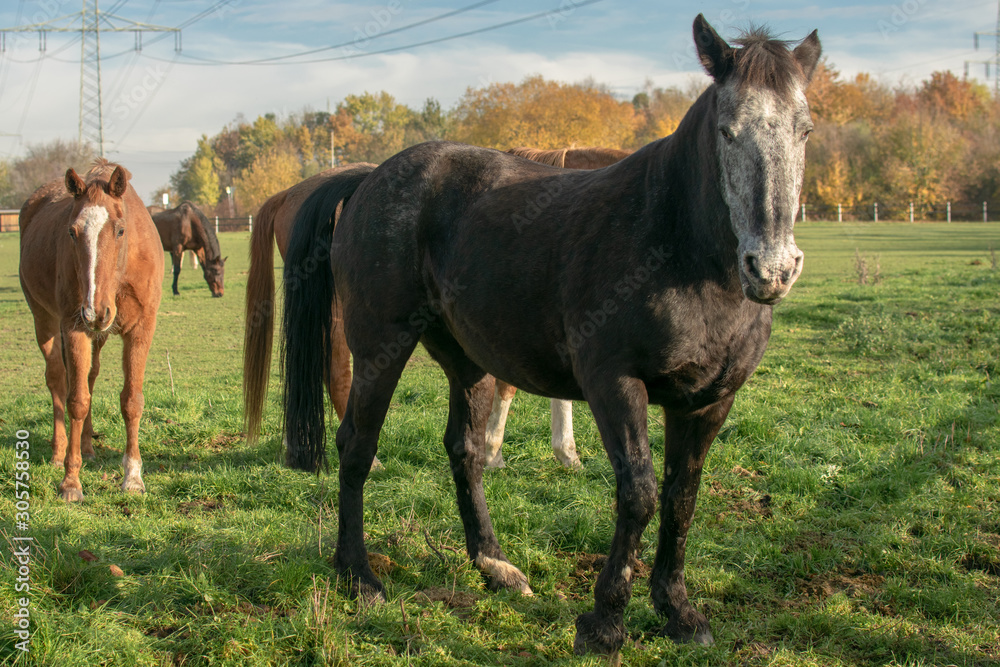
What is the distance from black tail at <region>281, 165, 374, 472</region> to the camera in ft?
12.5

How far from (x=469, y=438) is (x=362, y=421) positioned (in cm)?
56

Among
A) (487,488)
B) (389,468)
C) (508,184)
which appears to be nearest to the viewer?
(508,184)

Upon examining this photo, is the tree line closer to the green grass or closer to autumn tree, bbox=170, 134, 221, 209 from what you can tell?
autumn tree, bbox=170, 134, 221, 209

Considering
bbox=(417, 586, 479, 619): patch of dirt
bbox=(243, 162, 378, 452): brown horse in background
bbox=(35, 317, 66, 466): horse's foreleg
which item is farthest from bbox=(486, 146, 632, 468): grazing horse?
bbox=(35, 317, 66, 466): horse's foreleg

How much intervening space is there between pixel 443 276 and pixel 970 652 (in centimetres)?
251

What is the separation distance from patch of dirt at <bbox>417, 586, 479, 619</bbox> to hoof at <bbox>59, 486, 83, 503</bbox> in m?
2.55

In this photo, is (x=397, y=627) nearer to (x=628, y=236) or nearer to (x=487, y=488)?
(x=487, y=488)

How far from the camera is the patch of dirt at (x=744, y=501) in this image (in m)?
3.85

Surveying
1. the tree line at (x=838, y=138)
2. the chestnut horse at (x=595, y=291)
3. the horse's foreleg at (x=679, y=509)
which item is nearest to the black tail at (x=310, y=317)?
the chestnut horse at (x=595, y=291)

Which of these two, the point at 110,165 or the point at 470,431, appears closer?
the point at 470,431

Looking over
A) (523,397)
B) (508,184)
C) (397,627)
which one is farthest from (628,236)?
(523,397)

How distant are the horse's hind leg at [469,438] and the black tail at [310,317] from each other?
694 millimetres

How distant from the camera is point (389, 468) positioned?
15.3 ft

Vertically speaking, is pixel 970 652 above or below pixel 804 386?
below
